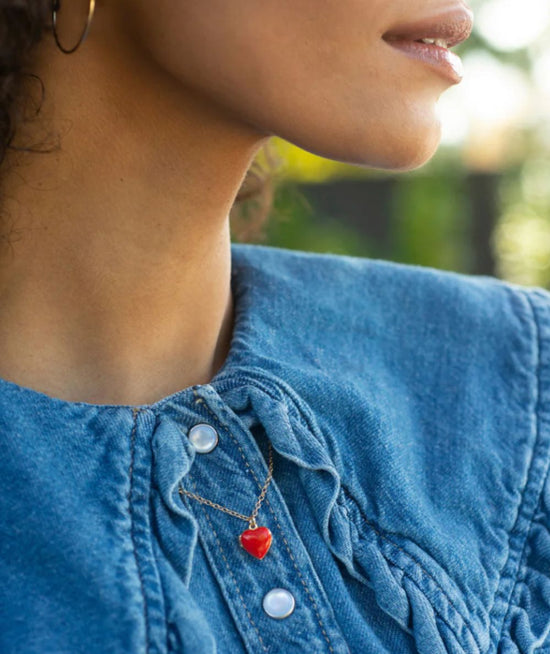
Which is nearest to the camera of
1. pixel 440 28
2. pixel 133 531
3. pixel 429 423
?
pixel 133 531

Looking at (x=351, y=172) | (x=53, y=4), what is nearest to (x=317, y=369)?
(x=53, y=4)

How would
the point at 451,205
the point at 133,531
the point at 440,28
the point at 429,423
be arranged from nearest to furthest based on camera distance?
1. the point at 133,531
2. the point at 440,28
3. the point at 429,423
4. the point at 451,205

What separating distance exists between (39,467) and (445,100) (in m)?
9.71

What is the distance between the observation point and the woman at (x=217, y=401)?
112cm

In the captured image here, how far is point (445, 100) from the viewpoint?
1025 cm

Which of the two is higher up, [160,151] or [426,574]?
[160,151]

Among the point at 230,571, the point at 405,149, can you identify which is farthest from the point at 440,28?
the point at 230,571

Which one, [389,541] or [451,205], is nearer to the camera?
[389,541]

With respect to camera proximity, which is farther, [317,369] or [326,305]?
[326,305]

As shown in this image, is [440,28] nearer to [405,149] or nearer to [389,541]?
[405,149]

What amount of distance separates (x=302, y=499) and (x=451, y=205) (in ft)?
18.4

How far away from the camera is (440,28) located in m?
1.23

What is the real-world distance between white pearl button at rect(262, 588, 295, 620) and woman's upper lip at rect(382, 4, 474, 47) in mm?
698

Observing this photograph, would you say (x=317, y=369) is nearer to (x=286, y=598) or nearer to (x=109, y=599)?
(x=286, y=598)
